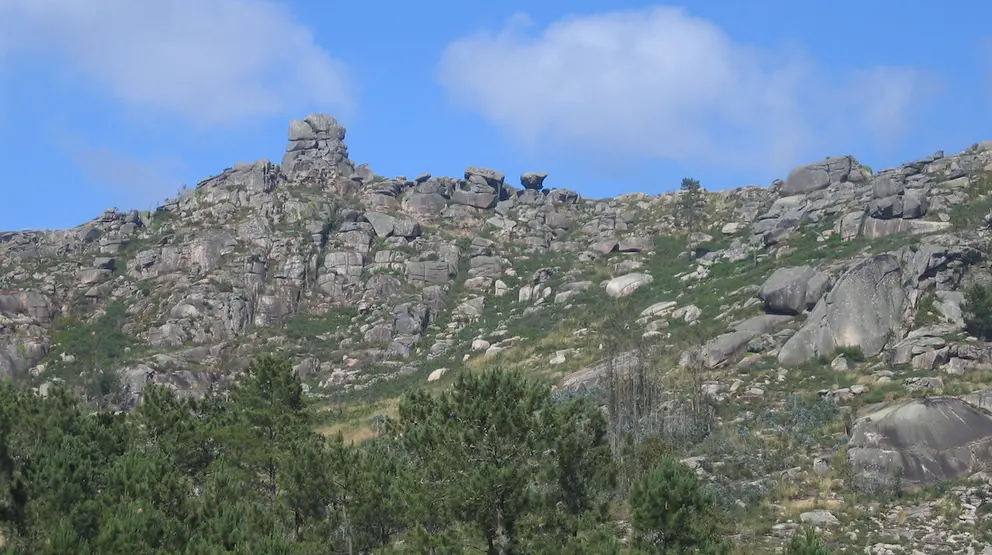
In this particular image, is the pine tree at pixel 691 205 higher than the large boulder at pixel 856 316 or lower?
higher

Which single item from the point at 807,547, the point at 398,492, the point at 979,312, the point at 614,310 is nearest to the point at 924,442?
the point at 979,312

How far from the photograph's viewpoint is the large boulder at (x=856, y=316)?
59.8 metres

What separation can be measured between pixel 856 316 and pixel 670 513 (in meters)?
35.5

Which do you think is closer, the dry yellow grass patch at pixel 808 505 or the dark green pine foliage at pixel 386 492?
the dark green pine foliage at pixel 386 492

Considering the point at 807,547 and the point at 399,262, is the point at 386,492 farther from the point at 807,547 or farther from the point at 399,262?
the point at 399,262

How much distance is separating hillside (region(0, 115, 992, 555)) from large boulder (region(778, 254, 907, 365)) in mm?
141

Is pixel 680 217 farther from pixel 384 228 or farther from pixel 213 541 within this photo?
pixel 213 541

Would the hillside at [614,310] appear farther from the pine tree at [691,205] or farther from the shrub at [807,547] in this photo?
the shrub at [807,547]

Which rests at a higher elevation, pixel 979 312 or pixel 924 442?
pixel 979 312

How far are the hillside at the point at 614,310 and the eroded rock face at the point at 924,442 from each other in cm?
11

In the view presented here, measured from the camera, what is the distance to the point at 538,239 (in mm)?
112000

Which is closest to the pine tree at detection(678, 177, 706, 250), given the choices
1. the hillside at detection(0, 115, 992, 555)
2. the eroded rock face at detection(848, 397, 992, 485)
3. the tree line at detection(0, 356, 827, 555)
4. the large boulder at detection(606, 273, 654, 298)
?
the hillside at detection(0, 115, 992, 555)

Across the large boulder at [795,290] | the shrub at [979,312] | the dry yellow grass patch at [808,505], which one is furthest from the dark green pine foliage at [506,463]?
the large boulder at [795,290]

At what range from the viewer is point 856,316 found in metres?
60.2
